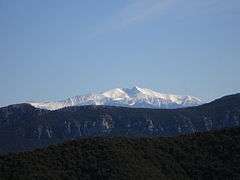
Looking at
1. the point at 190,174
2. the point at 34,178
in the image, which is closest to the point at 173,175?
the point at 190,174

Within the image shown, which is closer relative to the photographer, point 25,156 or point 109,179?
point 109,179

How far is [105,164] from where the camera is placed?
200m

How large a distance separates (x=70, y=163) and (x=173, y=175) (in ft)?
136

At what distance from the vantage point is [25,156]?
200 m

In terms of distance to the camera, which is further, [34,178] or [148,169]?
[148,169]

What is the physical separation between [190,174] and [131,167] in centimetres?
2494

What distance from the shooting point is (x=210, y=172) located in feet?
649

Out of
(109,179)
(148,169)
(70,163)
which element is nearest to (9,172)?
(70,163)

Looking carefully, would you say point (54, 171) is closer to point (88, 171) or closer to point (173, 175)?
point (88, 171)

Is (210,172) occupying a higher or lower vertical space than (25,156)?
lower

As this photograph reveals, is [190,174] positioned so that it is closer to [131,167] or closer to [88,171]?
[131,167]

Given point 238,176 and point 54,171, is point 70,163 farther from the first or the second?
point 238,176

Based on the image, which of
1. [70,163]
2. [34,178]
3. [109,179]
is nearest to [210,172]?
[109,179]

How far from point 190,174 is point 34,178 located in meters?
63.4
